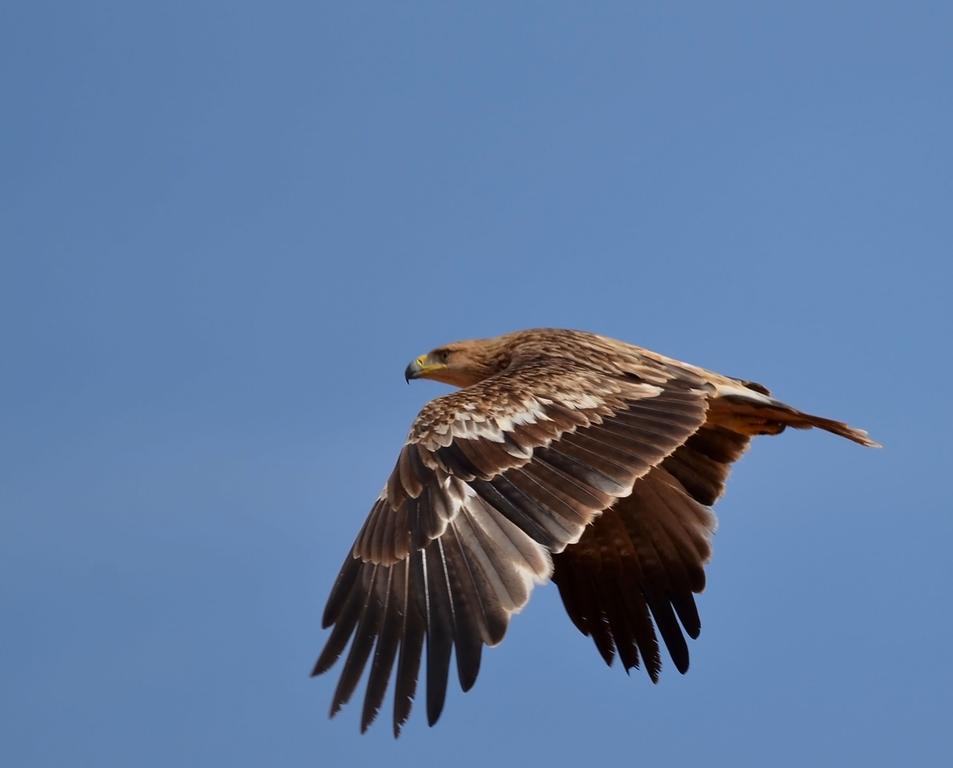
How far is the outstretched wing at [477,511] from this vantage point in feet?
28.5

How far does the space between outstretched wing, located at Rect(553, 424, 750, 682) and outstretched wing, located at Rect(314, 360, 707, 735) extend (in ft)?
2.93

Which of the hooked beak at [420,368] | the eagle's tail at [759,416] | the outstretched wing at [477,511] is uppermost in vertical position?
the hooked beak at [420,368]

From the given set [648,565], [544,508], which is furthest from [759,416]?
[544,508]

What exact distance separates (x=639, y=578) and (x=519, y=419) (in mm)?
1665


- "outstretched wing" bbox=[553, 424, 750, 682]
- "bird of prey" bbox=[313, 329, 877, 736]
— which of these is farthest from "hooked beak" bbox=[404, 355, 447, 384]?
"outstretched wing" bbox=[553, 424, 750, 682]

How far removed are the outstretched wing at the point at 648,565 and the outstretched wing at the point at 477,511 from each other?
89cm

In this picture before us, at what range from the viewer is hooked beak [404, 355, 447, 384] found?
1306 centimetres

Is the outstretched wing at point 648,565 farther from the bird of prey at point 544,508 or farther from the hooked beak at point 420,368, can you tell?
the hooked beak at point 420,368

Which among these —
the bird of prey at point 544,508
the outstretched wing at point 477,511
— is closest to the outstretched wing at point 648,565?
the bird of prey at point 544,508

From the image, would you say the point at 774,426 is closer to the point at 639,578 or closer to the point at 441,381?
the point at 639,578

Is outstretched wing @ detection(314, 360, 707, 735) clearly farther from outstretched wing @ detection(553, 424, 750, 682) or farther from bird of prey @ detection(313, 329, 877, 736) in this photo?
outstretched wing @ detection(553, 424, 750, 682)

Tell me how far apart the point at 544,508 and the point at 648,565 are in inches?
Answer: 77.5

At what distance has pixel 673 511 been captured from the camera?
36.4 feet

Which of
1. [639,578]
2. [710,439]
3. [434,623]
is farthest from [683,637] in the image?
[434,623]
